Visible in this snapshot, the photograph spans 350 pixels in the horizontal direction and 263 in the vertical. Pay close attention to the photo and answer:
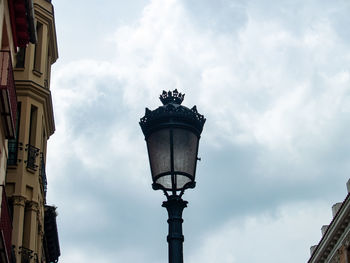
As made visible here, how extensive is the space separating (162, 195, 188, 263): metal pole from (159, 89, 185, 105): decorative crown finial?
1.58m

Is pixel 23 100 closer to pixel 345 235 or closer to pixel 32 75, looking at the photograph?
pixel 32 75

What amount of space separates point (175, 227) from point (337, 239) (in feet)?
123

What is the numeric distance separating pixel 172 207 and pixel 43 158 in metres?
23.7

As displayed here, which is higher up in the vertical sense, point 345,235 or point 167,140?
point 345,235

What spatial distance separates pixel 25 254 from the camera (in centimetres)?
2905

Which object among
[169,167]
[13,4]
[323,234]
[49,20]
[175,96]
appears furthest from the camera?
[323,234]

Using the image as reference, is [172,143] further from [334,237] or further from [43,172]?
[334,237]

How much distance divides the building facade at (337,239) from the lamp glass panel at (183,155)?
32.6m

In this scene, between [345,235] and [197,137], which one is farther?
[345,235]

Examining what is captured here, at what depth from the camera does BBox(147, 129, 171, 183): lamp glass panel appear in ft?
32.2

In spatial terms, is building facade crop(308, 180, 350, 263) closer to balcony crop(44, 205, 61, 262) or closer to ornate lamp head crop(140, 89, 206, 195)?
balcony crop(44, 205, 61, 262)

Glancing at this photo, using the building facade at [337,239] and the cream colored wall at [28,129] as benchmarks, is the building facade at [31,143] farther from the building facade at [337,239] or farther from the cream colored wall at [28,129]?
the building facade at [337,239]

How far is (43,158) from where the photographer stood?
3297cm

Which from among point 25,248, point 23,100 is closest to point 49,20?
point 23,100
